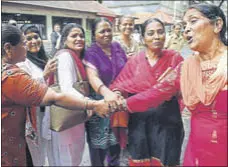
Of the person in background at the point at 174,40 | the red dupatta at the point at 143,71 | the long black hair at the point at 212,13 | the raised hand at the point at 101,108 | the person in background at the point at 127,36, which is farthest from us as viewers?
the person in background at the point at 127,36

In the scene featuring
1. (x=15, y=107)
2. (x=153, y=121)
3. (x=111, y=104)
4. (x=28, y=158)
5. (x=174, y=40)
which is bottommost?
(x=28, y=158)

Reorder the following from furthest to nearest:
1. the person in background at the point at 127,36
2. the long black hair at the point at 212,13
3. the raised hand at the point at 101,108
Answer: the person in background at the point at 127,36
the raised hand at the point at 101,108
the long black hair at the point at 212,13

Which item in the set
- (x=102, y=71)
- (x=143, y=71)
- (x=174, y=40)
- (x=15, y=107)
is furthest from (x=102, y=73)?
(x=15, y=107)

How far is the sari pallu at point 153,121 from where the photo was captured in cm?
220

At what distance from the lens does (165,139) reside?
2.26m

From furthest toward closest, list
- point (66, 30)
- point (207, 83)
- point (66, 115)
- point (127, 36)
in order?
point (127, 36)
point (66, 30)
point (66, 115)
point (207, 83)

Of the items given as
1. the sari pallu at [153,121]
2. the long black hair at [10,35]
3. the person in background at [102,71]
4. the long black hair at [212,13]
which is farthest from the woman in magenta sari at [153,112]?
the long black hair at [10,35]

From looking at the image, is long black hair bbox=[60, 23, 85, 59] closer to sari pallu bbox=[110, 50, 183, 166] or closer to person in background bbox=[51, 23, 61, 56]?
person in background bbox=[51, 23, 61, 56]

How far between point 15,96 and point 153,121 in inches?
44.4

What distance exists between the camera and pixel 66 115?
2324 millimetres

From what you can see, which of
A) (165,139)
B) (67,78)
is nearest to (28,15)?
(67,78)

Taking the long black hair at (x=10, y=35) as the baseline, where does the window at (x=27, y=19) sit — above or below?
above

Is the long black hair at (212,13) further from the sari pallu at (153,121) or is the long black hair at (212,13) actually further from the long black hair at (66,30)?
the long black hair at (66,30)

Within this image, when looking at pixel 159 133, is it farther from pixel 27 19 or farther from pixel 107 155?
pixel 27 19
